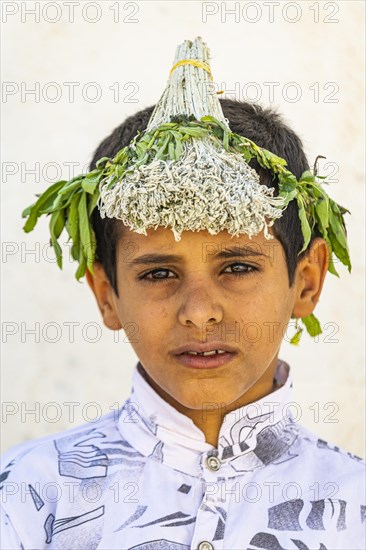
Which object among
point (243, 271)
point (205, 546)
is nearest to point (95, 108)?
point (243, 271)

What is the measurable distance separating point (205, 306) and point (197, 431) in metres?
0.32

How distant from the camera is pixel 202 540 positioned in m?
2.28

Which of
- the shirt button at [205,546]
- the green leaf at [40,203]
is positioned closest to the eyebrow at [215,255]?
the green leaf at [40,203]

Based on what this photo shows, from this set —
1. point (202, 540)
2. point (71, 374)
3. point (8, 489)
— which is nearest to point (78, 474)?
point (8, 489)

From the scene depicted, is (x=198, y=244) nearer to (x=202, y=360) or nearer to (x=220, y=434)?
(x=202, y=360)

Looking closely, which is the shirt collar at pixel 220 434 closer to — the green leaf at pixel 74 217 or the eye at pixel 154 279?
→ the eye at pixel 154 279

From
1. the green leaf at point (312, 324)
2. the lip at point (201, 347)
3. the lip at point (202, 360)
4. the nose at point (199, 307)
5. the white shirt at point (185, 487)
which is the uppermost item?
the green leaf at point (312, 324)

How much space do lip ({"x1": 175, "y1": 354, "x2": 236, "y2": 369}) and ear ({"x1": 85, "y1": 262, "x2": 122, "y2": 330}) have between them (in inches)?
12.2

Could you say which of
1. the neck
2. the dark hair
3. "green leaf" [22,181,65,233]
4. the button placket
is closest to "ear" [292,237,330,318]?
the dark hair

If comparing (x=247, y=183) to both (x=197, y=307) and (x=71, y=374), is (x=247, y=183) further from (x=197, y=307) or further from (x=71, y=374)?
(x=71, y=374)

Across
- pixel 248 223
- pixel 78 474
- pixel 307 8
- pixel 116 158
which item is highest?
pixel 307 8

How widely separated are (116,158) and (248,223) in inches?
13.5

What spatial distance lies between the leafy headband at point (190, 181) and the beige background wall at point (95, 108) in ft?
3.82

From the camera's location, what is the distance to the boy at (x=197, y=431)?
90.9 inches
